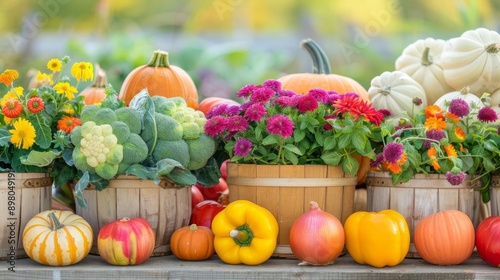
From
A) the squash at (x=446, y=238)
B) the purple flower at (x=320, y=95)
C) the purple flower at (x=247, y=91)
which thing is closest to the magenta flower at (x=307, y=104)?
the purple flower at (x=320, y=95)

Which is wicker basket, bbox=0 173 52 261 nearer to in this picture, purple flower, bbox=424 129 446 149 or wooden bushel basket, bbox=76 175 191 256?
wooden bushel basket, bbox=76 175 191 256

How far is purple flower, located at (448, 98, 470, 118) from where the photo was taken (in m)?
2.35

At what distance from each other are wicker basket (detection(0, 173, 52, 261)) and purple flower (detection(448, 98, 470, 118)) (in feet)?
4.81

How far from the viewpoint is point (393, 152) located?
219cm

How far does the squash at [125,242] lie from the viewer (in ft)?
7.14

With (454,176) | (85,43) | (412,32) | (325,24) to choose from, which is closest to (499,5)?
(412,32)

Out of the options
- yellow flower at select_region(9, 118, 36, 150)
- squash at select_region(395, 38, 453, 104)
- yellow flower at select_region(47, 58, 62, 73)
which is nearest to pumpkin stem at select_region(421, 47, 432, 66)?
squash at select_region(395, 38, 453, 104)

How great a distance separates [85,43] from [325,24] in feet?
7.59

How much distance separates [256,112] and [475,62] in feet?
3.33

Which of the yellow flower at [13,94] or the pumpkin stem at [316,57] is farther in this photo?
the pumpkin stem at [316,57]

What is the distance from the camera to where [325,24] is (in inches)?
255

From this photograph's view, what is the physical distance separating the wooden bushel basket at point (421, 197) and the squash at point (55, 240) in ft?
3.43

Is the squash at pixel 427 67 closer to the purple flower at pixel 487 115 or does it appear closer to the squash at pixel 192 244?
the purple flower at pixel 487 115

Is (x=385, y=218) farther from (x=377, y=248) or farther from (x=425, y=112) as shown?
(x=425, y=112)
